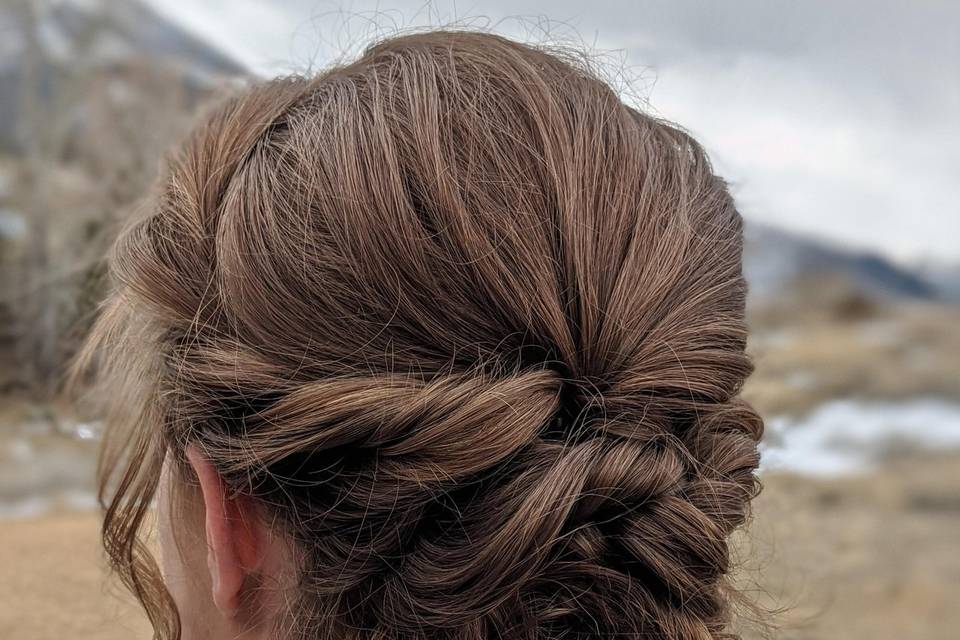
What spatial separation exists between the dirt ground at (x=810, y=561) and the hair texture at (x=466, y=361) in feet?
0.86

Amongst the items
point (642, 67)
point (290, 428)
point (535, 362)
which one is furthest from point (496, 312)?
point (642, 67)

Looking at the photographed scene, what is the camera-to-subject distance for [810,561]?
154cm

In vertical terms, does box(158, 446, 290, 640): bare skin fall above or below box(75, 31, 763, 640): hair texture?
below

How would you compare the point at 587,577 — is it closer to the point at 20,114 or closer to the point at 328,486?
the point at 328,486

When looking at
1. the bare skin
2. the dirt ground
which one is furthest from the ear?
the dirt ground

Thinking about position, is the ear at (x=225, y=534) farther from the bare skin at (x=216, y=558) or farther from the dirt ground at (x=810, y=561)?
the dirt ground at (x=810, y=561)

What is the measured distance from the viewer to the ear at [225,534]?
0.58 metres

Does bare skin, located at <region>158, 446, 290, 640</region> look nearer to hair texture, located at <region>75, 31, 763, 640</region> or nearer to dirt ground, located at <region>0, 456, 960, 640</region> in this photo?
hair texture, located at <region>75, 31, 763, 640</region>

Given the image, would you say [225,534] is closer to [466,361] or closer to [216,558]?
[216,558]

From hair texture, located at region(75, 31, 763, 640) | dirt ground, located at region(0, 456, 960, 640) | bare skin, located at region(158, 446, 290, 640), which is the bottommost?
dirt ground, located at region(0, 456, 960, 640)

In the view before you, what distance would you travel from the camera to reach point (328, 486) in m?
0.54

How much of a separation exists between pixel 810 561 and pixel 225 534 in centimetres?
141

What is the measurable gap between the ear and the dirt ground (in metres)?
0.50

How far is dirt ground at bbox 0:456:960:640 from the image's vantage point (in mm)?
1269
